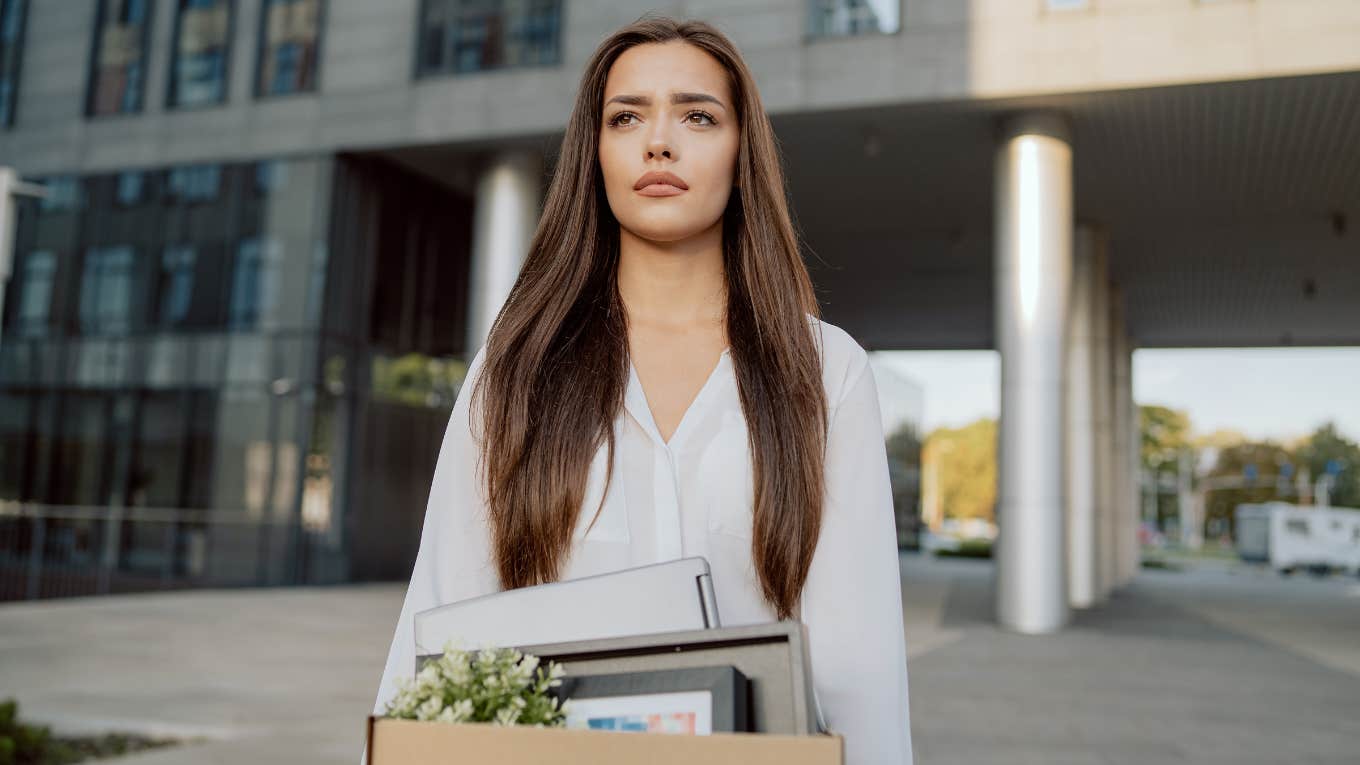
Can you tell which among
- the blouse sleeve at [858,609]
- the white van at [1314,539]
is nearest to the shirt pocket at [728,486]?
the blouse sleeve at [858,609]

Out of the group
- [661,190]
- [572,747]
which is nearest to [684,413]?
[661,190]

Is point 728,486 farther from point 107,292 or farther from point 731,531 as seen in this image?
point 107,292

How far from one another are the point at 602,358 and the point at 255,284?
1800 cm

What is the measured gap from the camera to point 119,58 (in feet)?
63.9

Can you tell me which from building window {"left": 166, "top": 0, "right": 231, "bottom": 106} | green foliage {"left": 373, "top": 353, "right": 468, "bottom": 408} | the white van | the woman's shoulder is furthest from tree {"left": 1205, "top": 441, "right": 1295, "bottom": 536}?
the woman's shoulder

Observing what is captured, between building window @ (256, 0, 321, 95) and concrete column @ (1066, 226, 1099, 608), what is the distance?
538 inches

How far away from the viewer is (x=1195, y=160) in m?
16.2

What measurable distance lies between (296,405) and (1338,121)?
15781mm

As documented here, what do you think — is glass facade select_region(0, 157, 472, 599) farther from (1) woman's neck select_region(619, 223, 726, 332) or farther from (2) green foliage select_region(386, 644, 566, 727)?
(2) green foliage select_region(386, 644, 566, 727)

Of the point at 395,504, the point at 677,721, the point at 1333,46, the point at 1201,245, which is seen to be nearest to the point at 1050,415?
the point at 1333,46

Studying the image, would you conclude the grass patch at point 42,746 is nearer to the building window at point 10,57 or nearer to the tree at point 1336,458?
the building window at point 10,57

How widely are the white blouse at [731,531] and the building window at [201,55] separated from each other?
19221 millimetres

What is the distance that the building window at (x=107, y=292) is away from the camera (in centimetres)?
1911

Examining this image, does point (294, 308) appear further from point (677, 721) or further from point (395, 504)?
point (677, 721)
